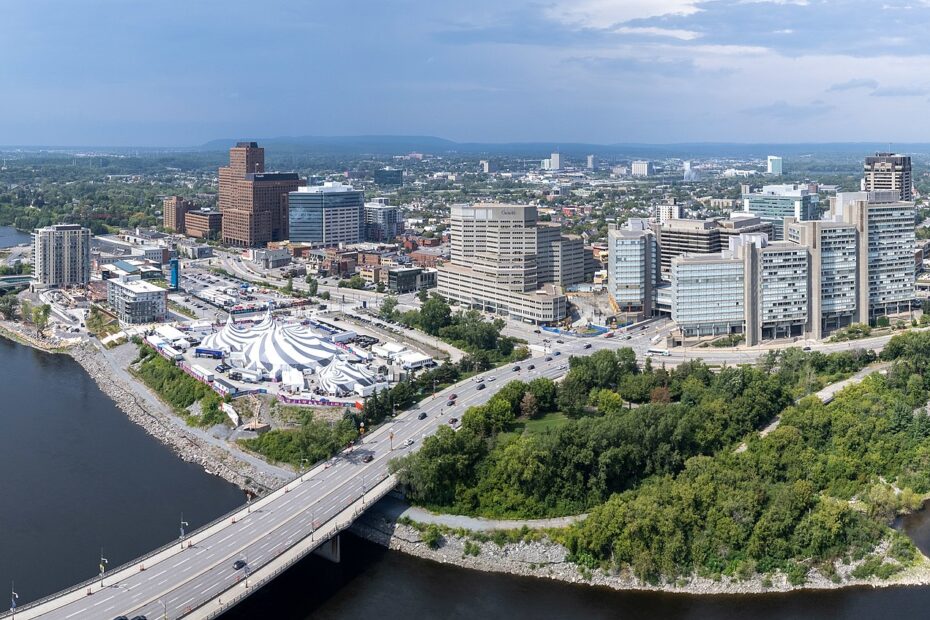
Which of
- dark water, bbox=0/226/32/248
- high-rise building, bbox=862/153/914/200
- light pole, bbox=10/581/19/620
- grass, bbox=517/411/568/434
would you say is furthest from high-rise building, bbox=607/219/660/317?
dark water, bbox=0/226/32/248

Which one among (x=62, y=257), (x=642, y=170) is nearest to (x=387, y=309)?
(x=62, y=257)

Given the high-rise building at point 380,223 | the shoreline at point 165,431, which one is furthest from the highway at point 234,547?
the high-rise building at point 380,223

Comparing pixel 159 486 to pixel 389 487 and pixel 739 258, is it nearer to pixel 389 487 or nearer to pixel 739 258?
pixel 389 487

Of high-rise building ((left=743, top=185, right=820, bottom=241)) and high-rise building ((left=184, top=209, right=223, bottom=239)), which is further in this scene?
high-rise building ((left=184, top=209, right=223, bottom=239))

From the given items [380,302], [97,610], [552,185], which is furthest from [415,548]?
[552,185]

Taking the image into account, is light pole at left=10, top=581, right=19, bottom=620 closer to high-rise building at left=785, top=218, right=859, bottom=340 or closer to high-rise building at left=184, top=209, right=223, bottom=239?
high-rise building at left=785, top=218, right=859, bottom=340

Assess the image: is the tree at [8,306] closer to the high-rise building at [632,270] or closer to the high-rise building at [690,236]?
the high-rise building at [632,270]
